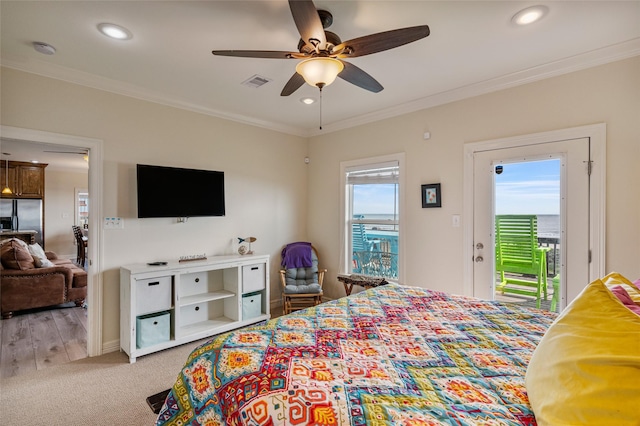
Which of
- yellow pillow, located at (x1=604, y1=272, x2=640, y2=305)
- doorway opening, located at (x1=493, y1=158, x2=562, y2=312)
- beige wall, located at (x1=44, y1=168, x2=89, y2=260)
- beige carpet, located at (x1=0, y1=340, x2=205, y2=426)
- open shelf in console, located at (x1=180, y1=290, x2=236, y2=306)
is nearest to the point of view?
yellow pillow, located at (x1=604, y1=272, x2=640, y2=305)

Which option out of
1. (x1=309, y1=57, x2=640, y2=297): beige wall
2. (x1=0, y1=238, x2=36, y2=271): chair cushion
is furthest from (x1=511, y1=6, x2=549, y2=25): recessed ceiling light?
(x1=0, y1=238, x2=36, y2=271): chair cushion

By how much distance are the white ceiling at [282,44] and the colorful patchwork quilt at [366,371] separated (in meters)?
1.96

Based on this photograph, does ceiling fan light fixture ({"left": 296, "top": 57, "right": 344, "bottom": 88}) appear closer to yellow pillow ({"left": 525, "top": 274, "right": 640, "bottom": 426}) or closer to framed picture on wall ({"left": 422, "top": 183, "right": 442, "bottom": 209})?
yellow pillow ({"left": 525, "top": 274, "right": 640, "bottom": 426})

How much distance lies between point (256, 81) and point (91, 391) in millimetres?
3017

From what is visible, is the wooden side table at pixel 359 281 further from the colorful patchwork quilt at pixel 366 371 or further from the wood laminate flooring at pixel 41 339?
the wood laminate flooring at pixel 41 339

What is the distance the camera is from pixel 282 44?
2404mm

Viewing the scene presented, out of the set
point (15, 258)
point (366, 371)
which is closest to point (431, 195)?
point (366, 371)

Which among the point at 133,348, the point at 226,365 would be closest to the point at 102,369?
the point at 133,348

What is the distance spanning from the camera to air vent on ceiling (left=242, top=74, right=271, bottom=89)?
9.86ft

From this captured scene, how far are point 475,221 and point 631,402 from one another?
255 centimetres

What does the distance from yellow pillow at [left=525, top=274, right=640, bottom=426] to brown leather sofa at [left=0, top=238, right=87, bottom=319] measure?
547 cm

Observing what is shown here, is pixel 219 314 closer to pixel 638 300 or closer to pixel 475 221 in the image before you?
pixel 475 221

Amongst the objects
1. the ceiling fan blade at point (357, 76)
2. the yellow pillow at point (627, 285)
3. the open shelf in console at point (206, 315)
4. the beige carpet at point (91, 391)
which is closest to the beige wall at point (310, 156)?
the beige carpet at point (91, 391)

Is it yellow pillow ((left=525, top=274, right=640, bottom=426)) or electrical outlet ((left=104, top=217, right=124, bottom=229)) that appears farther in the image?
electrical outlet ((left=104, top=217, right=124, bottom=229))
